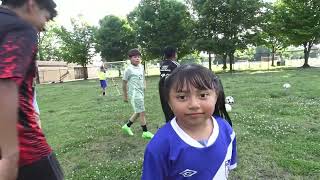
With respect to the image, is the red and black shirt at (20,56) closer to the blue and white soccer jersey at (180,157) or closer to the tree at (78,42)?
the blue and white soccer jersey at (180,157)

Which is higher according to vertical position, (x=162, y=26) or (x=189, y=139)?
(x=162, y=26)

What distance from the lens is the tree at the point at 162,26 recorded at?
45.3 meters

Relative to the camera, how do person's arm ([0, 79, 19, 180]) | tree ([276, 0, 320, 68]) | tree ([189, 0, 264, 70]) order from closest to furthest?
person's arm ([0, 79, 19, 180]), tree ([189, 0, 264, 70]), tree ([276, 0, 320, 68])

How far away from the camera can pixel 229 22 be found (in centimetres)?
4153

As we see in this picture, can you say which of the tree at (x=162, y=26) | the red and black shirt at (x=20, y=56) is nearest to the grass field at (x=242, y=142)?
the red and black shirt at (x=20, y=56)

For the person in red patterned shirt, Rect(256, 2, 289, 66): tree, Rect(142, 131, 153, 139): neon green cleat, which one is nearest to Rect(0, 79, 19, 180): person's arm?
the person in red patterned shirt

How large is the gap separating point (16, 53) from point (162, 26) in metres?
44.3

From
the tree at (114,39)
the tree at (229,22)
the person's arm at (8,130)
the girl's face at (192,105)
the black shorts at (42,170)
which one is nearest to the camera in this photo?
the person's arm at (8,130)

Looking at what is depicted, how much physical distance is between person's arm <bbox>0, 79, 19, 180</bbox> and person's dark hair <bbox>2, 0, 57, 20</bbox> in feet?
1.89

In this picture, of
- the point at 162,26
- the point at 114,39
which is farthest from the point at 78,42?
the point at 162,26

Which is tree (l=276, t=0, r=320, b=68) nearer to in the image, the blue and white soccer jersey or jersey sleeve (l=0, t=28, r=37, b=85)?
the blue and white soccer jersey

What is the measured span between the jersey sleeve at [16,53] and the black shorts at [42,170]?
0.70m

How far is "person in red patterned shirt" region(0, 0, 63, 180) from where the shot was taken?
5.62 ft

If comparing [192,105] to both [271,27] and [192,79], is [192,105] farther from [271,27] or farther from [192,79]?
[271,27]
